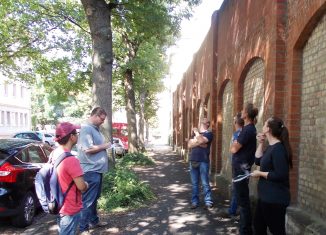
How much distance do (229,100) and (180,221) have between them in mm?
5044

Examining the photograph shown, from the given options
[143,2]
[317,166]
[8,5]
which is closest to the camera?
[317,166]

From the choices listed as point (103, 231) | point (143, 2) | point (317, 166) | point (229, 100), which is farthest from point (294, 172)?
point (143, 2)

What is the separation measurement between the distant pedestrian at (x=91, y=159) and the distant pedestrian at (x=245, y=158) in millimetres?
2085

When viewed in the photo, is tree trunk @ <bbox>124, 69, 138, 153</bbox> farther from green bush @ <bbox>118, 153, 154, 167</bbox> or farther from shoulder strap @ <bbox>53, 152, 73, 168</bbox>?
shoulder strap @ <bbox>53, 152, 73, 168</bbox>

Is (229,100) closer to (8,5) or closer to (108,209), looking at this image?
(108,209)

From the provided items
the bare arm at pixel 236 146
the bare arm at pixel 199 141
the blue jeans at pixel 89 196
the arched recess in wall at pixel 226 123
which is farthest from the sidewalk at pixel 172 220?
the arched recess in wall at pixel 226 123

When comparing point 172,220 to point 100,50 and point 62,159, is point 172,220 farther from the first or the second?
point 100,50

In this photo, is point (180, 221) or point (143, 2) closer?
point (180, 221)

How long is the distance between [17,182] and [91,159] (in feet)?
5.02

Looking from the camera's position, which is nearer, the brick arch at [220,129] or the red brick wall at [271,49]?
the red brick wall at [271,49]

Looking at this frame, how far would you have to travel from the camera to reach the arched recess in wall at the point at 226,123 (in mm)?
10779

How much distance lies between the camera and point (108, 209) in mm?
7871

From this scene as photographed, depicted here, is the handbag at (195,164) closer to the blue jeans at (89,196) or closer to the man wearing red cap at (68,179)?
the blue jeans at (89,196)

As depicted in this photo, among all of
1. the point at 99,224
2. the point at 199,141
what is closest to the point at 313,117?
the point at 199,141
